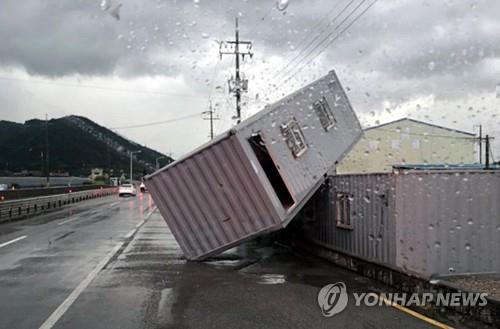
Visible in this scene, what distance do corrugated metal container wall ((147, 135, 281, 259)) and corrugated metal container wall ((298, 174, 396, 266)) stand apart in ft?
6.10

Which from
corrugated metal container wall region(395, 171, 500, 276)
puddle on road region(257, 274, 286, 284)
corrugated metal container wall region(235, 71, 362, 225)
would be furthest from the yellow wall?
corrugated metal container wall region(395, 171, 500, 276)

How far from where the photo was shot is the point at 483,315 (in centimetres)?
726

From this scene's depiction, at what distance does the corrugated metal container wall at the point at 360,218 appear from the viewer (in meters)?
10.3

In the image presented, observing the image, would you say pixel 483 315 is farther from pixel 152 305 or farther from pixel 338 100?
pixel 338 100

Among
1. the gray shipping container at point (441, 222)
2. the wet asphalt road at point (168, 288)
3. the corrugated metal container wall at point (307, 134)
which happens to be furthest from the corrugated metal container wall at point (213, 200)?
the gray shipping container at point (441, 222)

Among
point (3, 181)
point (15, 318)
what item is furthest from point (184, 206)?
point (3, 181)

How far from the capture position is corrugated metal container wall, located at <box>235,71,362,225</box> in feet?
38.6

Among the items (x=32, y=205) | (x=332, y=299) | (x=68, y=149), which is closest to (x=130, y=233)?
(x=332, y=299)

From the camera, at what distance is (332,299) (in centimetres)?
885

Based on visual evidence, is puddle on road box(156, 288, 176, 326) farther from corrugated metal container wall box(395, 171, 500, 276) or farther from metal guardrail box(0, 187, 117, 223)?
metal guardrail box(0, 187, 117, 223)

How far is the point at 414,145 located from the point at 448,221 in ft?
64.2

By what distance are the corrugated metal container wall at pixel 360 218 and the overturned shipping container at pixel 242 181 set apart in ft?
2.74

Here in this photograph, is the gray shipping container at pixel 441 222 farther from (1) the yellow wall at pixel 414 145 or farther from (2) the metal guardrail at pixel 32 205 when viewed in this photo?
(2) the metal guardrail at pixel 32 205

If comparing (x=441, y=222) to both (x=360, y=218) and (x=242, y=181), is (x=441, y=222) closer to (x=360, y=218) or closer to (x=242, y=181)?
(x=360, y=218)
